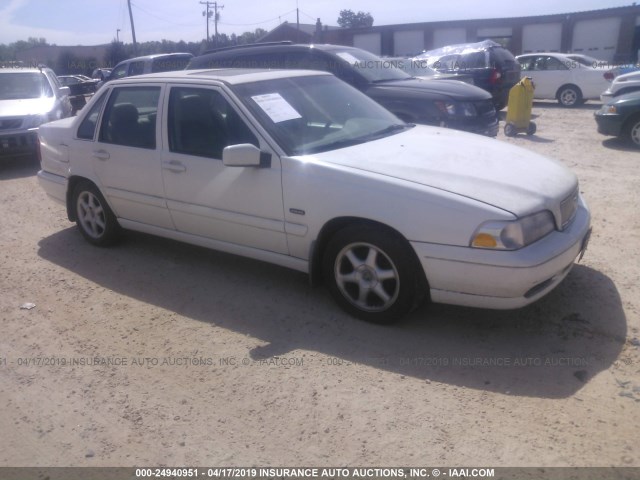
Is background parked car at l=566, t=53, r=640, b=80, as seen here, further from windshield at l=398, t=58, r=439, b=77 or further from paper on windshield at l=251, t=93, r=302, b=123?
paper on windshield at l=251, t=93, r=302, b=123

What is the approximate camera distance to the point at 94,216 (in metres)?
5.62

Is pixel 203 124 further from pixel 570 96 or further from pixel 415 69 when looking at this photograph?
pixel 570 96

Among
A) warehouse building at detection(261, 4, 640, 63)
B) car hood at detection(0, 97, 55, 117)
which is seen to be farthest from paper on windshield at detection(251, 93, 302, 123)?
warehouse building at detection(261, 4, 640, 63)

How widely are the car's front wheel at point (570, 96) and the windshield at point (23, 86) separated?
508 inches

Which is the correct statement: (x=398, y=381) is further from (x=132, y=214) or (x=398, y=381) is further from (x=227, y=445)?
(x=132, y=214)

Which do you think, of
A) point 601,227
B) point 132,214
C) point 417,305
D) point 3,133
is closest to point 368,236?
point 417,305

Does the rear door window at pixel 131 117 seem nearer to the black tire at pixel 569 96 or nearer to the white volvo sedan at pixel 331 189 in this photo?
the white volvo sedan at pixel 331 189

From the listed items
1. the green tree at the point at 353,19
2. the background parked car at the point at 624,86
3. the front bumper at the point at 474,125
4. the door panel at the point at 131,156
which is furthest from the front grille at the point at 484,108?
Answer: the green tree at the point at 353,19

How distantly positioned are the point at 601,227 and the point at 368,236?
2.96m

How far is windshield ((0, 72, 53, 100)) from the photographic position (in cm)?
1075

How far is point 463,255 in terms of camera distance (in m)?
3.34

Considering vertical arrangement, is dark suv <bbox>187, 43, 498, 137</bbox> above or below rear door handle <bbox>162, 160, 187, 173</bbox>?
above

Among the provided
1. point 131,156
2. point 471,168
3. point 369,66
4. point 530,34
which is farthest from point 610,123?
point 530,34

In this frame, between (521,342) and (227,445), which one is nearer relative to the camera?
(227,445)
